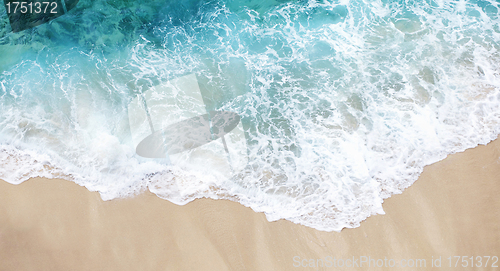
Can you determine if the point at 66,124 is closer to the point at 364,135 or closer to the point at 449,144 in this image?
the point at 364,135

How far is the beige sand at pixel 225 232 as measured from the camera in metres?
4.96

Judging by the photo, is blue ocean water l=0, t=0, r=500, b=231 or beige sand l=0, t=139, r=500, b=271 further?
blue ocean water l=0, t=0, r=500, b=231

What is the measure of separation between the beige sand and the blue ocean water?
11.8 inches

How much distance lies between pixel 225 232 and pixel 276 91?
366 cm

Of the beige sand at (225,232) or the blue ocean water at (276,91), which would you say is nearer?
the beige sand at (225,232)

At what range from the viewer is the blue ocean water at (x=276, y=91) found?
559 centimetres

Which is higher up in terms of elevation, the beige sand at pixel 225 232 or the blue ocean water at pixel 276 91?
the blue ocean water at pixel 276 91

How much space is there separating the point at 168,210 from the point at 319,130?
373 centimetres

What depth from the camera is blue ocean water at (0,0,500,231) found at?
5594 mm

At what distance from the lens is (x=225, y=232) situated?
16.8 feet

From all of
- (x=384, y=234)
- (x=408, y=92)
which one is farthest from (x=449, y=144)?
(x=384, y=234)

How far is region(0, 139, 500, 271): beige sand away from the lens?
16.3 ft

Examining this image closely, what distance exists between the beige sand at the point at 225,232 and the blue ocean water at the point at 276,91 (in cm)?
30

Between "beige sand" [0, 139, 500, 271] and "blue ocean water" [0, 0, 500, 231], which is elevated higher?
"blue ocean water" [0, 0, 500, 231]
